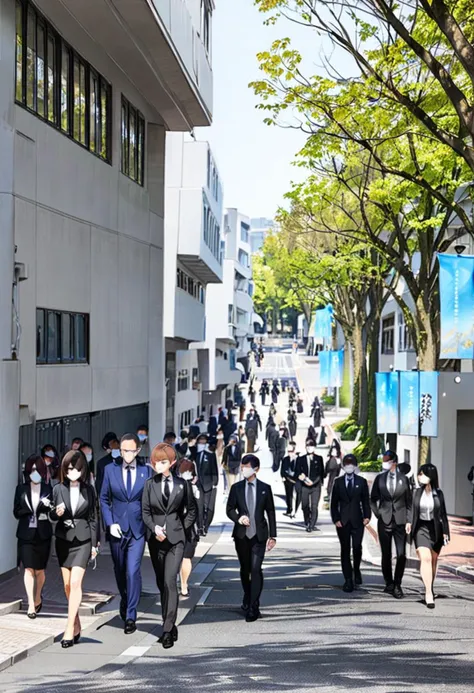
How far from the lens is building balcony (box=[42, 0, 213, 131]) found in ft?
Answer: 60.2

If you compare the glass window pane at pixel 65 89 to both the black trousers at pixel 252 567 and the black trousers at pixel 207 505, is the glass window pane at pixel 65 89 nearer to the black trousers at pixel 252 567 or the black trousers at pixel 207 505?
the black trousers at pixel 207 505

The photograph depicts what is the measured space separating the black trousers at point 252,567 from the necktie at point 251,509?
6 cm

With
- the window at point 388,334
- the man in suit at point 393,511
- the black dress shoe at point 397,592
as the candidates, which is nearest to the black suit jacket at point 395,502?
the man in suit at point 393,511

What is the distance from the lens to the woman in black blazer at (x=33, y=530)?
11.3 metres

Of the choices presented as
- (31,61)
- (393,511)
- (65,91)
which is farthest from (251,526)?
(65,91)

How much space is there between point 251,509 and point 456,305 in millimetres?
8532

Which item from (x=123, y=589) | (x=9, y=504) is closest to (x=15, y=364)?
(x=9, y=504)

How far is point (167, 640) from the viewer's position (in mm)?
9844

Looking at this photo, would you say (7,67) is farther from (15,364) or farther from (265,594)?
(265,594)

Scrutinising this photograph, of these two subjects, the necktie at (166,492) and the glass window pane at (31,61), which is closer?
the necktie at (166,492)

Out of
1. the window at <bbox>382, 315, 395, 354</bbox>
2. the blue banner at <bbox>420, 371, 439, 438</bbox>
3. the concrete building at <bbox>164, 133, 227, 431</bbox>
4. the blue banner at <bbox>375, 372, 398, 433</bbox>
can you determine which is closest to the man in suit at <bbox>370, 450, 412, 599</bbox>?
the blue banner at <bbox>420, 371, 439, 438</bbox>

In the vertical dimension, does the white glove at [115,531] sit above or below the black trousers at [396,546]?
above

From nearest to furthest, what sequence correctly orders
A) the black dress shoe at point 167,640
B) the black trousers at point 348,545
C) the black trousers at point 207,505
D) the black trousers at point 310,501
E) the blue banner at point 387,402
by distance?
the black dress shoe at point 167,640
the black trousers at point 348,545
the black trousers at point 207,505
the black trousers at point 310,501
the blue banner at point 387,402

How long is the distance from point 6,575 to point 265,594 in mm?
3538
